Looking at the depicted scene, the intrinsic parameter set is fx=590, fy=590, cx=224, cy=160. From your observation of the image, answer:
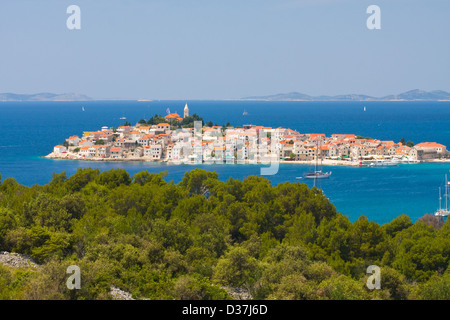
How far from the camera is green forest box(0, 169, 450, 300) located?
21.1ft

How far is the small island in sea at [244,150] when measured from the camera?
31688 millimetres

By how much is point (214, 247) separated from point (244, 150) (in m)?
23.4

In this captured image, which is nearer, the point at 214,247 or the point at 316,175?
the point at 214,247

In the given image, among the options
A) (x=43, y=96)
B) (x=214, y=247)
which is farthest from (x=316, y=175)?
(x=43, y=96)

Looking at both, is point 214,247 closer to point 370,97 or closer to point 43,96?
point 43,96

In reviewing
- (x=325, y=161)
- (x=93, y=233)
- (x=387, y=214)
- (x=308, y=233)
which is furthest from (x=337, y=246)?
(x=325, y=161)

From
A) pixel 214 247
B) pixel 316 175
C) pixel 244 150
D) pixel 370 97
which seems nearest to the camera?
pixel 214 247

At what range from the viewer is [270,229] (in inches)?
407

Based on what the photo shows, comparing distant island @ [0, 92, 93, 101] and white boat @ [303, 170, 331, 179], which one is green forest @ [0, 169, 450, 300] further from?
distant island @ [0, 92, 93, 101]

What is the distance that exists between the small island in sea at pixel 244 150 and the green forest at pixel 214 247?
1936 cm

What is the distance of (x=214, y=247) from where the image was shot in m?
8.62

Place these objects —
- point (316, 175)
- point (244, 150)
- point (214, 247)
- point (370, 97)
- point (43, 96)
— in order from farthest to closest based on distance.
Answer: point (370, 97)
point (43, 96)
point (244, 150)
point (316, 175)
point (214, 247)

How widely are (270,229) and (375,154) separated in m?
23.6
